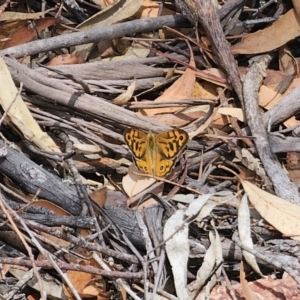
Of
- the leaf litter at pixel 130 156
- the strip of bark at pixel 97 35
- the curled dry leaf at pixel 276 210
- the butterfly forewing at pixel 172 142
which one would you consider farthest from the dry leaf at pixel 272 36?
the curled dry leaf at pixel 276 210

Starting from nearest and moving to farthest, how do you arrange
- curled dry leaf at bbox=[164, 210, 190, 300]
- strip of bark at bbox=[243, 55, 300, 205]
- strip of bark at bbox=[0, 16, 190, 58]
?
curled dry leaf at bbox=[164, 210, 190, 300]
strip of bark at bbox=[243, 55, 300, 205]
strip of bark at bbox=[0, 16, 190, 58]

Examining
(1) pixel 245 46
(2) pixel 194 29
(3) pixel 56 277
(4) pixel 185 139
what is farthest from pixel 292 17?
(3) pixel 56 277

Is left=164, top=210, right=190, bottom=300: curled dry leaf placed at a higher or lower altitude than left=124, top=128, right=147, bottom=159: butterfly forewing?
lower

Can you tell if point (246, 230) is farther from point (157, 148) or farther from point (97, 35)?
point (97, 35)

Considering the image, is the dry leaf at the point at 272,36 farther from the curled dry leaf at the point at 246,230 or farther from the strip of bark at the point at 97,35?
the curled dry leaf at the point at 246,230

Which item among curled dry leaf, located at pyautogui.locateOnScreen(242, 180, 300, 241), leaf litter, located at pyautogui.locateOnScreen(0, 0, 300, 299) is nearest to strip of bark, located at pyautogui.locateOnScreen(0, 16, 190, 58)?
leaf litter, located at pyautogui.locateOnScreen(0, 0, 300, 299)

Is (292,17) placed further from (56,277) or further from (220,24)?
(56,277)

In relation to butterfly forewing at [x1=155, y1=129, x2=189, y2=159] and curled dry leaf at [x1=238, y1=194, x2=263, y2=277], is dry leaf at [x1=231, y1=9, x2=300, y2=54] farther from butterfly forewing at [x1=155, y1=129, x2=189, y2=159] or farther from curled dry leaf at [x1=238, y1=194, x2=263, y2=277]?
curled dry leaf at [x1=238, y1=194, x2=263, y2=277]

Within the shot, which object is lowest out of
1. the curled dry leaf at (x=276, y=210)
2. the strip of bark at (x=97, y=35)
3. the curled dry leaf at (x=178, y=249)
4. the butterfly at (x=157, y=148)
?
the curled dry leaf at (x=178, y=249)
